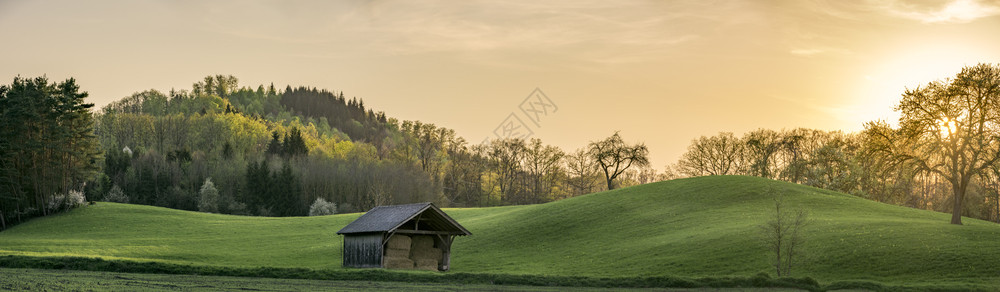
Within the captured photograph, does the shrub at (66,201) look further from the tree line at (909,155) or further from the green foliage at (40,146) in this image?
the tree line at (909,155)

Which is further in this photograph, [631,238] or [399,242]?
[631,238]

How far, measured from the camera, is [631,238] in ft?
205

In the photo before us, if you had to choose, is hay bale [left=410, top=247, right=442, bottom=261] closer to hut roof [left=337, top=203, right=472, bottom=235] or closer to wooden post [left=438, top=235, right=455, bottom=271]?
wooden post [left=438, top=235, right=455, bottom=271]

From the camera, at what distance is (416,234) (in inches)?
2174

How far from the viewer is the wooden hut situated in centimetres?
5206

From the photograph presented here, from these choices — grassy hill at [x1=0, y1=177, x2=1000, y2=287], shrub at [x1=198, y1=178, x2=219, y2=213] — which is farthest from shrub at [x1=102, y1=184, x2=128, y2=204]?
grassy hill at [x1=0, y1=177, x2=1000, y2=287]

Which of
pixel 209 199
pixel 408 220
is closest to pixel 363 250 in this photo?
pixel 408 220

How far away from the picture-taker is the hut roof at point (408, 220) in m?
52.2

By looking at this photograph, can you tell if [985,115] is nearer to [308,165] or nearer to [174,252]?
[174,252]

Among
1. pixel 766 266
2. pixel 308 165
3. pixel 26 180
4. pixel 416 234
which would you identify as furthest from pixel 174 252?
pixel 308 165

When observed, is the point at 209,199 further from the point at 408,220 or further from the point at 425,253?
the point at 408,220

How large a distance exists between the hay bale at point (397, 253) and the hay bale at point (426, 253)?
3.63ft

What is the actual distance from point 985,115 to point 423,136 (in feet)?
366

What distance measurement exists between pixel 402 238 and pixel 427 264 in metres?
3.09
